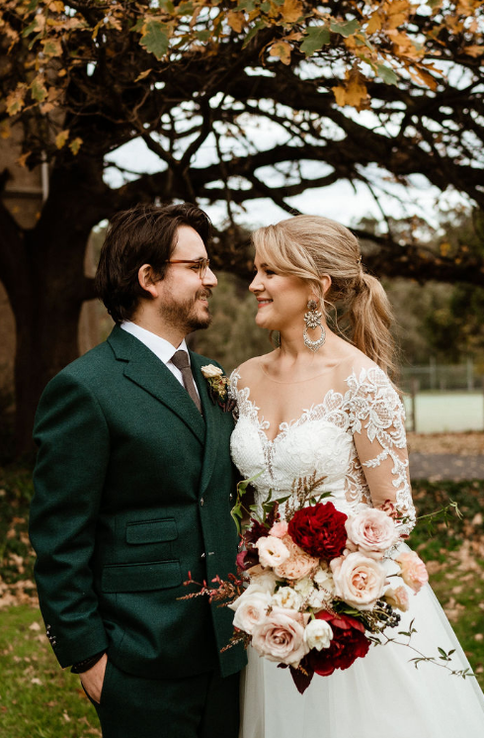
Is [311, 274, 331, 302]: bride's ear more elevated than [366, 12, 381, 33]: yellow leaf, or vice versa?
[366, 12, 381, 33]: yellow leaf

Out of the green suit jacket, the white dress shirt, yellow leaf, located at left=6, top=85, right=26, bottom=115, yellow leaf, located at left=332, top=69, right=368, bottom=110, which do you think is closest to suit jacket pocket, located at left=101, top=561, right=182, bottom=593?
the green suit jacket

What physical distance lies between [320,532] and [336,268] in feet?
4.38

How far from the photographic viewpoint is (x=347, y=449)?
9.05ft

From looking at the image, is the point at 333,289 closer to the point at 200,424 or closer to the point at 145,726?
the point at 200,424

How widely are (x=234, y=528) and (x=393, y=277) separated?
821cm

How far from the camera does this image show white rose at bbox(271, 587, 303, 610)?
6.56 feet

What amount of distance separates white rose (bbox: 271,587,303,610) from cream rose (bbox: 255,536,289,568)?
78 millimetres

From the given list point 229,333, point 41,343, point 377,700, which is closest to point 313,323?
point 377,700

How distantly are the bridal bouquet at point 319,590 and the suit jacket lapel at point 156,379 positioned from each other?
→ 0.64 m

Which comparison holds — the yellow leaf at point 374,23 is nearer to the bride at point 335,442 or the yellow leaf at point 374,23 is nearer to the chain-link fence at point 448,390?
the bride at point 335,442

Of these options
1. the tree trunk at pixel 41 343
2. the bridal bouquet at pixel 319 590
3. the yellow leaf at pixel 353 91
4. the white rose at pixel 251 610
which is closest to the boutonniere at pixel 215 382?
the bridal bouquet at pixel 319 590

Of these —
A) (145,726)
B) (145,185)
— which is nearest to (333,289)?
(145,726)

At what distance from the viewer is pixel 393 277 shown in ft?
34.1

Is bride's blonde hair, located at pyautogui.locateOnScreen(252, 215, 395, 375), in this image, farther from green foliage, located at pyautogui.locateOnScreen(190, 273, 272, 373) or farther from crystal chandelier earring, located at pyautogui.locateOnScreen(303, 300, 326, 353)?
green foliage, located at pyautogui.locateOnScreen(190, 273, 272, 373)
